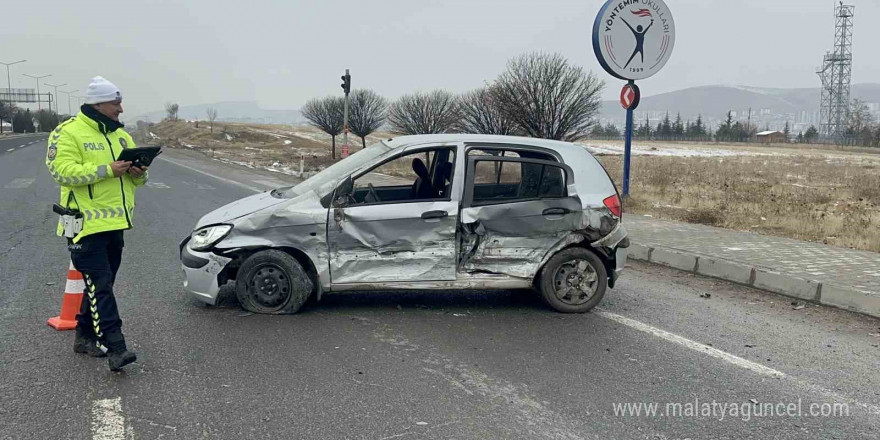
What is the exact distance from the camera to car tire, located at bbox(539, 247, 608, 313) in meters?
5.95

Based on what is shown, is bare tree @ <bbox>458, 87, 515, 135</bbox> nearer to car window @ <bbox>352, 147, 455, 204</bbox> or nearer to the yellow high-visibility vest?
car window @ <bbox>352, 147, 455, 204</bbox>

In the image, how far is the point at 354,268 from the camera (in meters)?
5.66

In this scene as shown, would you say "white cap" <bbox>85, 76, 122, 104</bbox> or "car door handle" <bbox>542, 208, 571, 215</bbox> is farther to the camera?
"car door handle" <bbox>542, 208, 571, 215</bbox>

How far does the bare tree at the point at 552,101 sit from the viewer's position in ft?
70.7

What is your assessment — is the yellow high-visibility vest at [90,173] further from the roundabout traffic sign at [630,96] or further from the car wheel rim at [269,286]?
the roundabout traffic sign at [630,96]

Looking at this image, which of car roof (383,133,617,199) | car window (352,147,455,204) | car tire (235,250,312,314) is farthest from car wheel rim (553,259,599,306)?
car tire (235,250,312,314)

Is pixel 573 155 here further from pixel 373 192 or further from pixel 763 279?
pixel 763 279

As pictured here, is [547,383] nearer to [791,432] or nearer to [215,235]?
[791,432]

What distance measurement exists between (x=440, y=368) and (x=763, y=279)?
455 centimetres

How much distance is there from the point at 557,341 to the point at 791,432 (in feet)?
6.11

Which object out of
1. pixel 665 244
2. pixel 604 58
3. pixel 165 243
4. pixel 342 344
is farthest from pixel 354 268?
pixel 604 58

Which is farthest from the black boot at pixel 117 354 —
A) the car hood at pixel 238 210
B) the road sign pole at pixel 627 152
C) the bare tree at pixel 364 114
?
the bare tree at pixel 364 114

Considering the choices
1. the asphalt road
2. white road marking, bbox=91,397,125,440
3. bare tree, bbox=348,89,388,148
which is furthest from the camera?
bare tree, bbox=348,89,388,148

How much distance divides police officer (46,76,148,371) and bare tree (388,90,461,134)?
3059 cm
